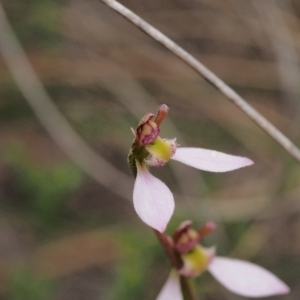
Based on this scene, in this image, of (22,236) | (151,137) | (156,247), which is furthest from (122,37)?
(151,137)

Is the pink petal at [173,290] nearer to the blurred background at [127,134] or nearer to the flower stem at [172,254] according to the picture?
the flower stem at [172,254]

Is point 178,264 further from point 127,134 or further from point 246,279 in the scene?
point 127,134

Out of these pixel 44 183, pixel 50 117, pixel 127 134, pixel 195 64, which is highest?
pixel 127 134

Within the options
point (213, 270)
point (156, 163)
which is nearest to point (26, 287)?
point (213, 270)

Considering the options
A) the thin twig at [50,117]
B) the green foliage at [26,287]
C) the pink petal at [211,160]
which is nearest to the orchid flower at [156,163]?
the pink petal at [211,160]

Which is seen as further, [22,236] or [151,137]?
[22,236]

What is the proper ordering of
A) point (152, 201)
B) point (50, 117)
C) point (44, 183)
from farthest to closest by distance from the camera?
point (50, 117) < point (44, 183) < point (152, 201)

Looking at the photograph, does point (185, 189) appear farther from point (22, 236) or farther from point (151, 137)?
point (151, 137)
